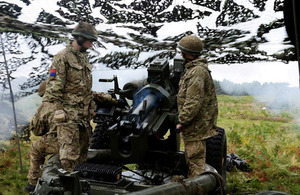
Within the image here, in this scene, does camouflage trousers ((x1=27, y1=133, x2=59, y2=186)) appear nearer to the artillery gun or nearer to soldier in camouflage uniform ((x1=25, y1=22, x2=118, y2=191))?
soldier in camouflage uniform ((x1=25, y1=22, x2=118, y2=191))

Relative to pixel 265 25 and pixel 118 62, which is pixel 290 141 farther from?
pixel 118 62

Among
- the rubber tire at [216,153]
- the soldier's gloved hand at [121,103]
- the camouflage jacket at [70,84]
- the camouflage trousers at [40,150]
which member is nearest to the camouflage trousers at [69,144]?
the camouflage jacket at [70,84]

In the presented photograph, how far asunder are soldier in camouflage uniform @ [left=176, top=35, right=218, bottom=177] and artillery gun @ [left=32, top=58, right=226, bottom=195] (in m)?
0.26

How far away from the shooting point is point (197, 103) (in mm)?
3387

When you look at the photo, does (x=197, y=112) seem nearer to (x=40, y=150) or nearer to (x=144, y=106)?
(x=144, y=106)

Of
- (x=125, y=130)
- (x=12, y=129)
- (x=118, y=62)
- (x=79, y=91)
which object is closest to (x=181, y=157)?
(x=125, y=130)

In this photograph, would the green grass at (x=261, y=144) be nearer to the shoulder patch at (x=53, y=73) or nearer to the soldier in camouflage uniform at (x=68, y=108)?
the soldier in camouflage uniform at (x=68, y=108)

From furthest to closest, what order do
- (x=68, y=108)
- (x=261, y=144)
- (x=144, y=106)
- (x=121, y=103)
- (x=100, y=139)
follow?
(x=261, y=144) < (x=100, y=139) < (x=121, y=103) < (x=68, y=108) < (x=144, y=106)

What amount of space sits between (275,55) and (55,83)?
3293 mm

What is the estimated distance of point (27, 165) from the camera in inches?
211

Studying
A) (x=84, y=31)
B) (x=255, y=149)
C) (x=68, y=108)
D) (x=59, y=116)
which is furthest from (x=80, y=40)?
(x=255, y=149)

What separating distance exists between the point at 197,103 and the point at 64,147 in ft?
4.79

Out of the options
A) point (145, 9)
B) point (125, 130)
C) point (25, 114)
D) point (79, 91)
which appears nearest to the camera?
point (125, 130)

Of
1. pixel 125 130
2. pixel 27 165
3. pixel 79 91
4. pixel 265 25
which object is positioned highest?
pixel 265 25
